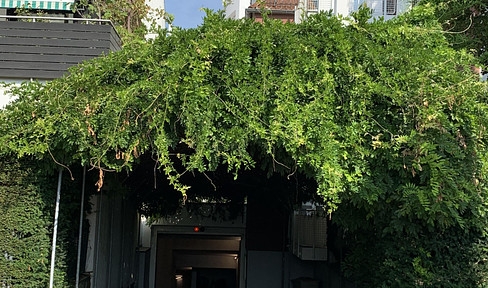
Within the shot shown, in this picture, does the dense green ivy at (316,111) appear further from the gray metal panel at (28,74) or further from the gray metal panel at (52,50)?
the gray metal panel at (52,50)

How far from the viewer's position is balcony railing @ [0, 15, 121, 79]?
8.02 metres

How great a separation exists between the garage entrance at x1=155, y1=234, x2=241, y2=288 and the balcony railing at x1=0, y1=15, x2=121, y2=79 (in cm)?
883

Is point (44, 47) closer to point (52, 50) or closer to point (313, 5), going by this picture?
point (52, 50)

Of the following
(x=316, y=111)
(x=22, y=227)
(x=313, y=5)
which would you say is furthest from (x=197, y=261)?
(x=316, y=111)

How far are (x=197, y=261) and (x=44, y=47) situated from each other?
15.0m

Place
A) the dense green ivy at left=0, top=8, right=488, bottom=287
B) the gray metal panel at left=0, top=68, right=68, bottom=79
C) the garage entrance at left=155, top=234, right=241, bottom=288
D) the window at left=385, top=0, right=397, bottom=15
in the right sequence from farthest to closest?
the garage entrance at left=155, top=234, right=241, bottom=288 < the window at left=385, top=0, right=397, bottom=15 < the gray metal panel at left=0, top=68, right=68, bottom=79 < the dense green ivy at left=0, top=8, right=488, bottom=287

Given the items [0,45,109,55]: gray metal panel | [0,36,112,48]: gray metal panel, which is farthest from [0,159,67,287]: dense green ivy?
[0,36,112,48]: gray metal panel

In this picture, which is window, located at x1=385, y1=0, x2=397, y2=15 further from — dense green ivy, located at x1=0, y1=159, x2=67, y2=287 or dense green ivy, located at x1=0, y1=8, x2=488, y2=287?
dense green ivy, located at x1=0, y1=159, x2=67, y2=287

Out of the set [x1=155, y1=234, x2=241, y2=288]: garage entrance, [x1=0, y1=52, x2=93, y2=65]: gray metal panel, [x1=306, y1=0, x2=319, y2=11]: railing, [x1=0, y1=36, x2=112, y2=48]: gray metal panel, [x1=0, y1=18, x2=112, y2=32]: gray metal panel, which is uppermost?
[x1=306, y1=0, x2=319, y2=11]: railing

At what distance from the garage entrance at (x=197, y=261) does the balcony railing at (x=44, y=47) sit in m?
8.83

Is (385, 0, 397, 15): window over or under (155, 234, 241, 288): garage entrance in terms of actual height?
over

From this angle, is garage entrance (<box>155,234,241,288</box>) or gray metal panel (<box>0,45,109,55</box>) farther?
garage entrance (<box>155,234,241,288</box>)

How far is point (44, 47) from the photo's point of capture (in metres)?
8.16

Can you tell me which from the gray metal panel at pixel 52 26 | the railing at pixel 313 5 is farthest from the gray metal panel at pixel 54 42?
the railing at pixel 313 5
